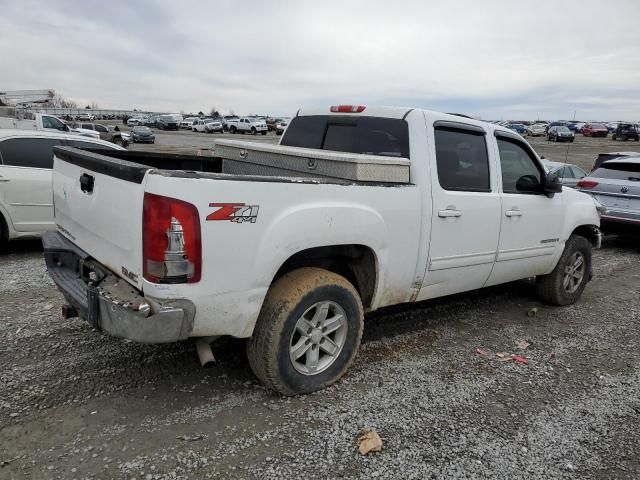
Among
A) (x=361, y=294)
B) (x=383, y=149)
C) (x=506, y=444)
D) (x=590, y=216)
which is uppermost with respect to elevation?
(x=383, y=149)

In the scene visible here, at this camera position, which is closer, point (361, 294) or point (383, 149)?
point (361, 294)

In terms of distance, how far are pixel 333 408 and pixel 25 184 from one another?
5.32 metres

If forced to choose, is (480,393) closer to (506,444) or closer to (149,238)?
(506,444)

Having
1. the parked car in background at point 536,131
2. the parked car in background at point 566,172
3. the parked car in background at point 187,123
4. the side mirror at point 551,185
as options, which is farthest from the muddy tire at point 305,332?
the parked car in background at point 536,131

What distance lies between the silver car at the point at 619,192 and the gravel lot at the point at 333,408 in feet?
14.9

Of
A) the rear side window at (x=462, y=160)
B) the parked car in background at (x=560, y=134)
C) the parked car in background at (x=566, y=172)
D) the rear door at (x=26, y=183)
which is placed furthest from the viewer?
the parked car in background at (x=560, y=134)

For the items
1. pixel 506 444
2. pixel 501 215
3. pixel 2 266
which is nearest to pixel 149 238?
pixel 506 444

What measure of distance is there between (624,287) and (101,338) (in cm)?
634

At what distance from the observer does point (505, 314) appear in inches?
206

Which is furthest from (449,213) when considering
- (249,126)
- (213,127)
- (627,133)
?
(627,133)

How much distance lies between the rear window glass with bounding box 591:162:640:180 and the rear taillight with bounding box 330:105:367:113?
6.72 meters

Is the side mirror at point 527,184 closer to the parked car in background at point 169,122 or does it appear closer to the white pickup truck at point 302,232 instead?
the white pickup truck at point 302,232

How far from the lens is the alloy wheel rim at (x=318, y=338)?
3236 mm

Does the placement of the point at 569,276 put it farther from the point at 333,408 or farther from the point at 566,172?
the point at 566,172
